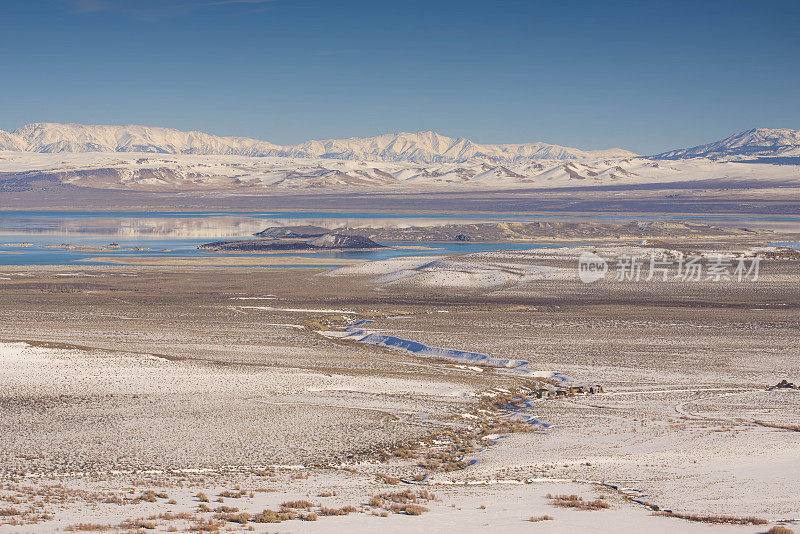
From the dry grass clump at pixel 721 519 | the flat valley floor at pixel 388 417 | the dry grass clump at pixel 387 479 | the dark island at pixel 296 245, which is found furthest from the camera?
the dark island at pixel 296 245

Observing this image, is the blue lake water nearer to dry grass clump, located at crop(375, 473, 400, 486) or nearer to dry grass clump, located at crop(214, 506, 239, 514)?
dry grass clump, located at crop(375, 473, 400, 486)

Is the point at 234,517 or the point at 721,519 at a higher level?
the point at 721,519

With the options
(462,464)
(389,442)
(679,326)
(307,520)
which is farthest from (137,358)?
(679,326)

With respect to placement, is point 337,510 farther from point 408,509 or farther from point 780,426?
point 780,426

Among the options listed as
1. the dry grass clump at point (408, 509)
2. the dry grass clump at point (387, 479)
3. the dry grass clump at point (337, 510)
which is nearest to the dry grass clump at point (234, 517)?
the dry grass clump at point (337, 510)

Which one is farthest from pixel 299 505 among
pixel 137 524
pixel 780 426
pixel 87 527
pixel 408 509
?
pixel 780 426

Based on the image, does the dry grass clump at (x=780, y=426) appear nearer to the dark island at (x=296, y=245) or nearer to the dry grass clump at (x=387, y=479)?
the dry grass clump at (x=387, y=479)

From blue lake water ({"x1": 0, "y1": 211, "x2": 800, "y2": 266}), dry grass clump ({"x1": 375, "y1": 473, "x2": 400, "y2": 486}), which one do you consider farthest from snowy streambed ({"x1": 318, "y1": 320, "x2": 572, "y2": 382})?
blue lake water ({"x1": 0, "y1": 211, "x2": 800, "y2": 266})
